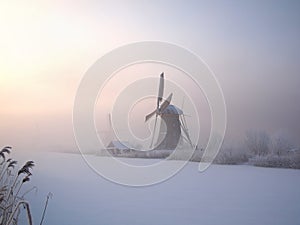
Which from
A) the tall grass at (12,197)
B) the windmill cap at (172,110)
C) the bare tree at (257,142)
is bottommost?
the tall grass at (12,197)

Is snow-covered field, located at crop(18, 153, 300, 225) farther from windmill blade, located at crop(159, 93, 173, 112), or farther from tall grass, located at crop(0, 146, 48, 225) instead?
windmill blade, located at crop(159, 93, 173, 112)

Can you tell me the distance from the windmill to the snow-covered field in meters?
6.84

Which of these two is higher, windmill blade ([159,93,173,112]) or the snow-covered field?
windmill blade ([159,93,173,112])

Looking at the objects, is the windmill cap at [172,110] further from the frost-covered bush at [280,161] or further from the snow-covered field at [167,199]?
the snow-covered field at [167,199]

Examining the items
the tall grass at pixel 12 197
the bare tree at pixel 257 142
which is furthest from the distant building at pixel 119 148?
the tall grass at pixel 12 197

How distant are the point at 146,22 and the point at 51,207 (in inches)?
170

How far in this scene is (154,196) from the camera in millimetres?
4367

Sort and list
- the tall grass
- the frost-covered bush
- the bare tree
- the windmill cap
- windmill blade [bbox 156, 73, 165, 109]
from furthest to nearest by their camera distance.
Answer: the windmill cap, windmill blade [bbox 156, 73, 165, 109], the bare tree, the frost-covered bush, the tall grass

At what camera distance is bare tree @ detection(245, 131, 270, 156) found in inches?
397

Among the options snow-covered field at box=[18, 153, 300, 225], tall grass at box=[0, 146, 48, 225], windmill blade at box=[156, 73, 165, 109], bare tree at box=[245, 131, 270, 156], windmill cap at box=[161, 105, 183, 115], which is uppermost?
windmill blade at box=[156, 73, 165, 109]

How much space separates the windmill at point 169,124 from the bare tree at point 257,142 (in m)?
2.83

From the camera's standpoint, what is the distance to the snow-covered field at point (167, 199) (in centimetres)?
334

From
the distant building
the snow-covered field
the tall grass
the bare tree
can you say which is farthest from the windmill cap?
the tall grass

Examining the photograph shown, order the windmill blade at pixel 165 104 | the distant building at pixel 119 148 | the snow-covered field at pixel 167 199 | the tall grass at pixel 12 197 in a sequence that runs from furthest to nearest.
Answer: the windmill blade at pixel 165 104 → the distant building at pixel 119 148 → the snow-covered field at pixel 167 199 → the tall grass at pixel 12 197
